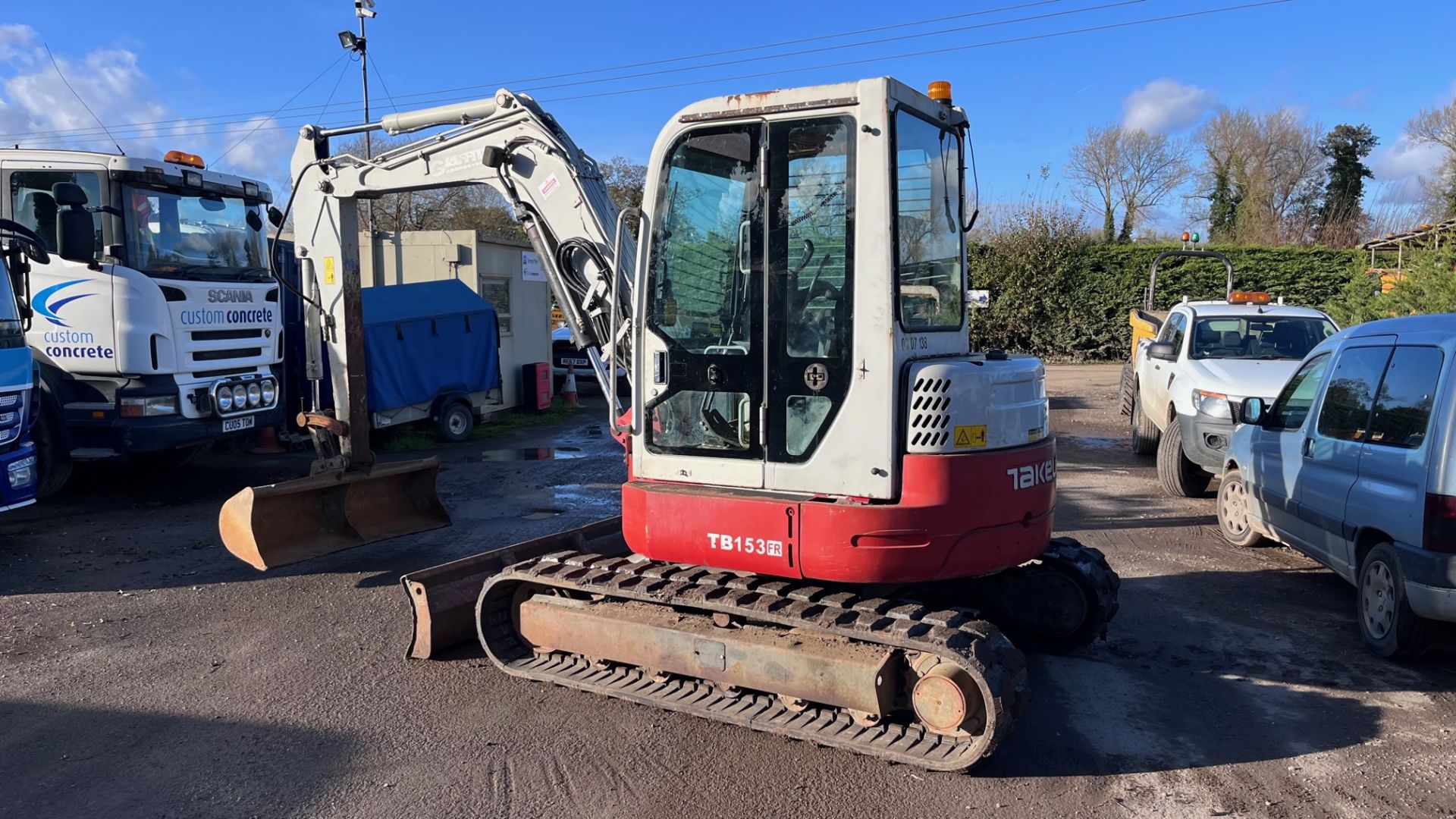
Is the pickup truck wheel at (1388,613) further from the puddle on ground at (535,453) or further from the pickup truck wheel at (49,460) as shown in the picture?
the pickup truck wheel at (49,460)

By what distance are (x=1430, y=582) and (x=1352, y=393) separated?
62.5 inches

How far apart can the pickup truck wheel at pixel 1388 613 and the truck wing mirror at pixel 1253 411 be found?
5.34 ft

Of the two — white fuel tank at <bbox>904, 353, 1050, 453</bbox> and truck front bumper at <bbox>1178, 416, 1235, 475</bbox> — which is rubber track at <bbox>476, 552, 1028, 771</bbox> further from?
truck front bumper at <bbox>1178, 416, 1235, 475</bbox>

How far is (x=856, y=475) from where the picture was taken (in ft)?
14.3

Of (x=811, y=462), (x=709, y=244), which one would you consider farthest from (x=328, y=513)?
(x=811, y=462)

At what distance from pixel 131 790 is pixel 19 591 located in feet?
12.1

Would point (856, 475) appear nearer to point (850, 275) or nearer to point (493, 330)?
point (850, 275)

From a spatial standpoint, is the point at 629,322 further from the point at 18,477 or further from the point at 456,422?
the point at 456,422

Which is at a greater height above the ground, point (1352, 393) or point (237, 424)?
point (1352, 393)

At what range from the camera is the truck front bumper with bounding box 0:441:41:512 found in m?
7.19

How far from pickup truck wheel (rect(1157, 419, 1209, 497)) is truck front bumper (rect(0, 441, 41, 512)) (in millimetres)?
9968

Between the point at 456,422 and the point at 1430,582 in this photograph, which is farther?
the point at 456,422

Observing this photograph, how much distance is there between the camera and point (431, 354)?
44.3 ft

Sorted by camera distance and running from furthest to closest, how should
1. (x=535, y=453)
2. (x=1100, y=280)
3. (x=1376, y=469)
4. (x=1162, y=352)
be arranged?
(x=1100, y=280) → (x=535, y=453) → (x=1162, y=352) → (x=1376, y=469)
